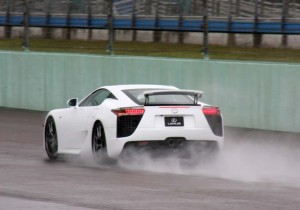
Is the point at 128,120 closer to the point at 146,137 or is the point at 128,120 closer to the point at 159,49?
the point at 146,137

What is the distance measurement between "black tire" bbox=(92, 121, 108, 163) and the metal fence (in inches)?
272

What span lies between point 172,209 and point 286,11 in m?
18.0

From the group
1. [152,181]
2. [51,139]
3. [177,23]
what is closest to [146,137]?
[152,181]

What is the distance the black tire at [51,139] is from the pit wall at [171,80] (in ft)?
17.5

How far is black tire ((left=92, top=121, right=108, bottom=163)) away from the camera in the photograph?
12.3 m

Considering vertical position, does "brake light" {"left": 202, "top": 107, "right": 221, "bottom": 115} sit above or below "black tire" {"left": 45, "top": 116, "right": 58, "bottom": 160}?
above

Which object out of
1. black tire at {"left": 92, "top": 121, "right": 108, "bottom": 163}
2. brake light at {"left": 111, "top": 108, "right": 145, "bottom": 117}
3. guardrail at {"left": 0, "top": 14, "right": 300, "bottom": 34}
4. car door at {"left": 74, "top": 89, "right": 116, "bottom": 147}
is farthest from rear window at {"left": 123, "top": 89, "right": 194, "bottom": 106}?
guardrail at {"left": 0, "top": 14, "right": 300, "bottom": 34}

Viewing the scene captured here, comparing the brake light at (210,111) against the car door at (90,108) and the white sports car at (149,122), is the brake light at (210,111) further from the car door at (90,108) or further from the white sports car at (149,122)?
the car door at (90,108)

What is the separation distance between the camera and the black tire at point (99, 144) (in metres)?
12.3

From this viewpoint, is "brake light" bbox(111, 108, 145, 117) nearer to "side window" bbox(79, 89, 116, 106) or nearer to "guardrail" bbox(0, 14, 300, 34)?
"side window" bbox(79, 89, 116, 106)

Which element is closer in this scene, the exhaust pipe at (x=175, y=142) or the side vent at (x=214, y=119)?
the exhaust pipe at (x=175, y=142)

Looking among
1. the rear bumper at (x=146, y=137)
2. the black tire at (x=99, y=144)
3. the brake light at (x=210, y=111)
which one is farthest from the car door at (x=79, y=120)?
the brake light at (x=210, y=111)

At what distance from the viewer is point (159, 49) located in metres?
20.6

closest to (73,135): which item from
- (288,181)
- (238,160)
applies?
(238,160)
